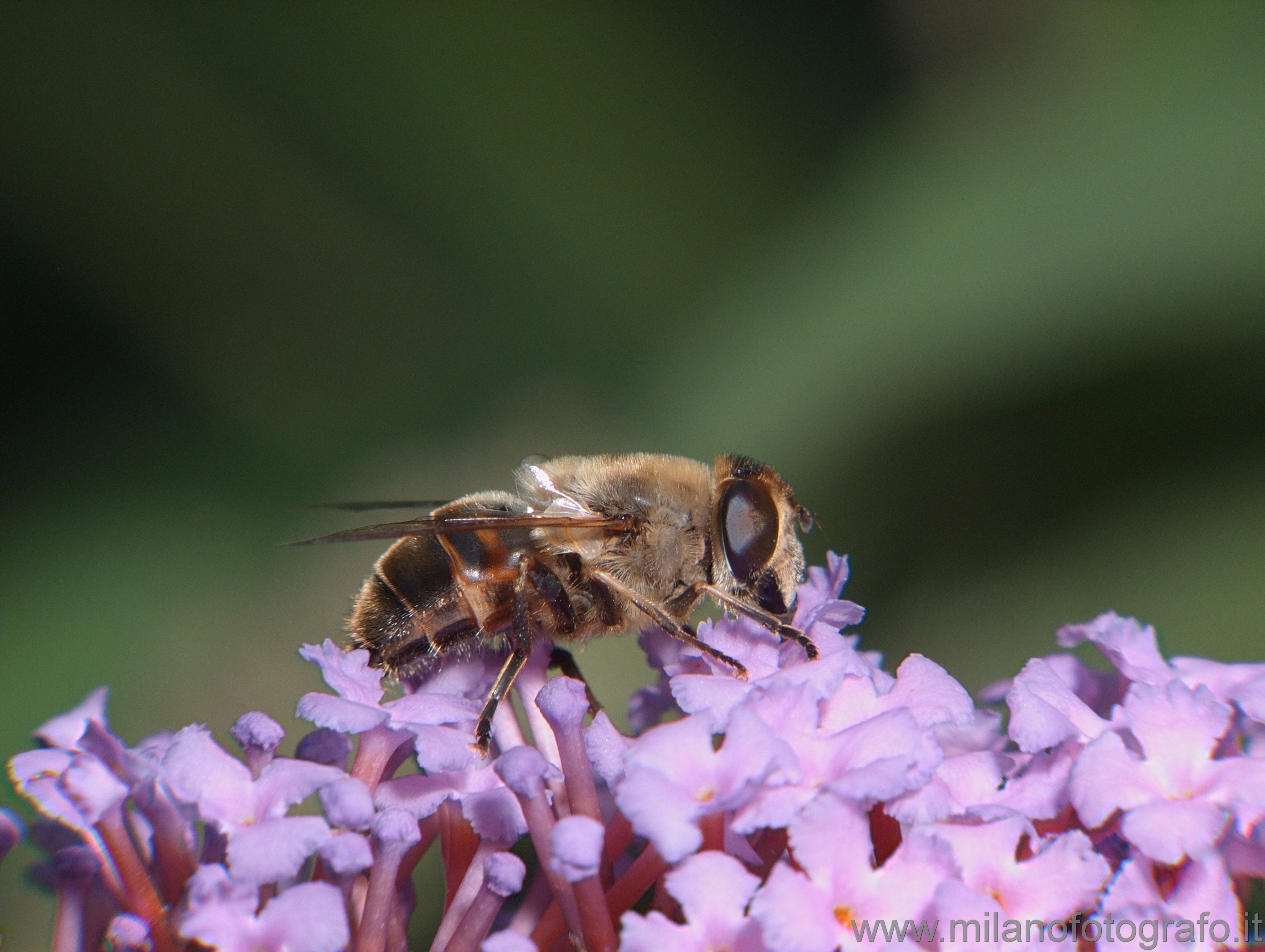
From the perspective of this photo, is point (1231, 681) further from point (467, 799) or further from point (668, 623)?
point (467, 799)

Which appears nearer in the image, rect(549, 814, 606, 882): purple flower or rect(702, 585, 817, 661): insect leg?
rect(549, 814, 606, 882): purple flower

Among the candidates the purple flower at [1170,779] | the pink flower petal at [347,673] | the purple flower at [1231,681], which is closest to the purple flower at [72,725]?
the pink flower petal at [347,673]

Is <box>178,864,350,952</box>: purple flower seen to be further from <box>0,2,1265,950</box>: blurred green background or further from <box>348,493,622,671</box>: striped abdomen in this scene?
<box>0,2,1265,950</box>: blurred green background

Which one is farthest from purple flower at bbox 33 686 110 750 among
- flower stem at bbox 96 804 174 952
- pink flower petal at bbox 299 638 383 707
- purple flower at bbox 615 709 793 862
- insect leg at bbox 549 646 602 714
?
purple flower at bbox 615 709 793 862

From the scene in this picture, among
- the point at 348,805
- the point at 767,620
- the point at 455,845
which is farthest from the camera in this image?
the point at 767,620

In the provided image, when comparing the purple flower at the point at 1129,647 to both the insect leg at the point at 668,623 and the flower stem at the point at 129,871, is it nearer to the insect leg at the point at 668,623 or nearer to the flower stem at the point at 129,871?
the insect leg at the point at 668,623

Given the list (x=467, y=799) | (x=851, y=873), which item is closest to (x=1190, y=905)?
(x=851, y=873)
